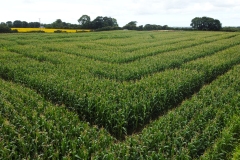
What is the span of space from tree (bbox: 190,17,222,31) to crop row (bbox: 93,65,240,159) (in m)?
92.3

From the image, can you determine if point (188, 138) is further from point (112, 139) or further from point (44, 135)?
point (44, 135)

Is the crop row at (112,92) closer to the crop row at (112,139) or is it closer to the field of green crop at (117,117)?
the field of green crop at (117,117)

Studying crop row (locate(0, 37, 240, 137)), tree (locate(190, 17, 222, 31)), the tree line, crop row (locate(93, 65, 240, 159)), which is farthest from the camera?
tree (locate(190, 17, 222, 31))

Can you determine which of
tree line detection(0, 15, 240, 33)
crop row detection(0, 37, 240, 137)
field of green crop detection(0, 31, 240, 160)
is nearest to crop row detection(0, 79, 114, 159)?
field of green crop detection(0, 31, 240, 160)

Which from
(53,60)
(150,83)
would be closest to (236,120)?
(150,83)

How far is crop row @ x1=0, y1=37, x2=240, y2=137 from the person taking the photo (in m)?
8.82

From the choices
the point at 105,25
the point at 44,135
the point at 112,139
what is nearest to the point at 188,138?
the point at 112,139

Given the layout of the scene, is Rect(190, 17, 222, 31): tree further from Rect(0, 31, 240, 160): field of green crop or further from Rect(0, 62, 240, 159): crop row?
Rect(0, 62, 240, 159): crop row

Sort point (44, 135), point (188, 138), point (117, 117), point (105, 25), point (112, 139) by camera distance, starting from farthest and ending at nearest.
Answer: point (105, 25) → point (117, 117) → point (112, 139) → point (188, 138) → point (44, 135)

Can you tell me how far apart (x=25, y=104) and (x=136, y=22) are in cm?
12387

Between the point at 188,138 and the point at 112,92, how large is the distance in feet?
15.3

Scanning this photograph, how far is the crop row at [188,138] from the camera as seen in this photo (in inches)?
241

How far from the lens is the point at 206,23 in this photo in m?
100

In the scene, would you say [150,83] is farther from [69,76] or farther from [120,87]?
[69,76]
